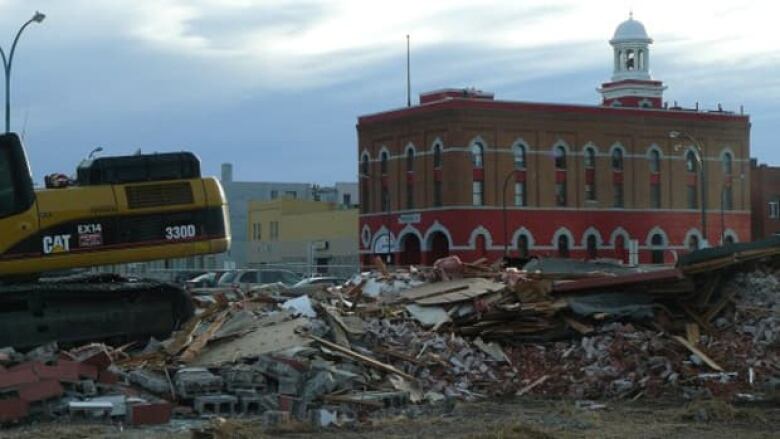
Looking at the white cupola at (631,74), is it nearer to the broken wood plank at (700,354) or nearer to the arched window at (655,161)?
the arched window at (655,161)

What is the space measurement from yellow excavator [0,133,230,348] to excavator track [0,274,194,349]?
0.01 meters

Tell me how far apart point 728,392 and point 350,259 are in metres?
78.0

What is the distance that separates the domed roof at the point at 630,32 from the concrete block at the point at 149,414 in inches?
3633

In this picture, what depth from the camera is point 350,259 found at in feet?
308

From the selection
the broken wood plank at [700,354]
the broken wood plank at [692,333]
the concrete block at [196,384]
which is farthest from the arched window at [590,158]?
the concrete block at [196,384]

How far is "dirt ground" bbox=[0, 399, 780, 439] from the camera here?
1295cm

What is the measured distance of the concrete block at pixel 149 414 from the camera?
45.8 feet

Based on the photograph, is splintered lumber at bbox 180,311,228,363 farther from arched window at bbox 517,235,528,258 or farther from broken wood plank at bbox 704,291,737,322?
arched window at bbox 517,235,528,258

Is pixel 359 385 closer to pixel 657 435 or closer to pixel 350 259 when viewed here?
pixel 657 435

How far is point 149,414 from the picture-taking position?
14.0 m

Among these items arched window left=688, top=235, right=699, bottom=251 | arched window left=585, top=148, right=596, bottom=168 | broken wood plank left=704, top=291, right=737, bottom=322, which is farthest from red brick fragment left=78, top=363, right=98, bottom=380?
arched window left=688, top=235, right=699, bottom=251

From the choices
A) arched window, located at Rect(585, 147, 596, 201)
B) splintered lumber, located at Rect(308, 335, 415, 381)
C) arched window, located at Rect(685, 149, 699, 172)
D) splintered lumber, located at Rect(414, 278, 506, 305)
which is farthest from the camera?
arched window, located at Rect(685, 149, 699, 172)

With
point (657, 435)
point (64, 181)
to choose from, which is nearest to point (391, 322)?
point (64, 181)

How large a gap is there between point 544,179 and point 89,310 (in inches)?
2748
